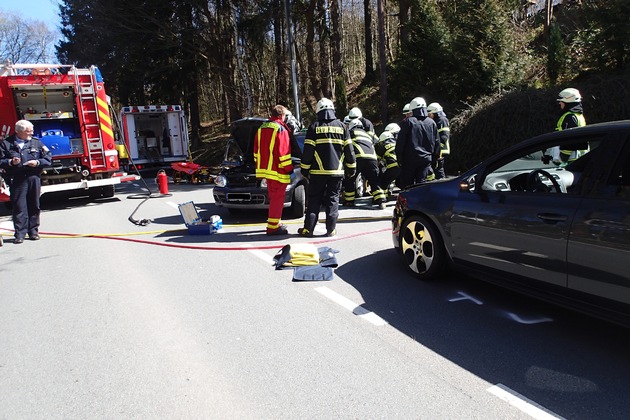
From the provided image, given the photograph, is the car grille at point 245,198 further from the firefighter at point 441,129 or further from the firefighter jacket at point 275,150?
the firefighter at point 441,129

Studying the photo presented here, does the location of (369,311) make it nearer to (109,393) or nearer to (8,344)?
(109,393)

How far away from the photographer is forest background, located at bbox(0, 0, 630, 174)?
13320mm

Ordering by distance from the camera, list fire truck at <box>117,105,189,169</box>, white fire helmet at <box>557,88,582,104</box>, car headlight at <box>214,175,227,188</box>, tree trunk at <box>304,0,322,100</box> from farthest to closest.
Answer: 1. tree trunk at <box>304,0,322,100</box>
2. fire truck at <box>117,105,189,169</box>
3. car headlight at <box>214,175,227,188</box>
4. white fire helmet at <box>557,88,582,104</box>

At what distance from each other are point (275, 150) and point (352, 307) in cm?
339

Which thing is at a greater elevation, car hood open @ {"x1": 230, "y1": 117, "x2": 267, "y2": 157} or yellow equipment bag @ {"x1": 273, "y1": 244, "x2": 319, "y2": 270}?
car hood open @ {"x1": 230, "y1": 117, "x2": 267, "y2": 157}

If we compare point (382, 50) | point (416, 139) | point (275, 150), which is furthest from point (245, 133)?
point (382, 50)

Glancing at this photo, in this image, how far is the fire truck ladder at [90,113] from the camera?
1204 cm

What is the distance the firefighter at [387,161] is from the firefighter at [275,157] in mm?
2922

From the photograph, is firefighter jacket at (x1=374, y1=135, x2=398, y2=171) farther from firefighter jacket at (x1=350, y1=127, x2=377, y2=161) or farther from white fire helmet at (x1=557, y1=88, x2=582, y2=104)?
white fire helmet at (x1=557, y1=88, x2=582, y2=104)

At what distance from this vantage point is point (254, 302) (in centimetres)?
486

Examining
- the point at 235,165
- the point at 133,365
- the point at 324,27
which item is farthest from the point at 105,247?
the point at 324,27

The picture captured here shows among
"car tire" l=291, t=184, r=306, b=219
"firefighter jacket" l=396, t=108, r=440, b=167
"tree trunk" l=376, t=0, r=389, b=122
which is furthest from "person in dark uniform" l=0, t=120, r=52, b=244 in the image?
"tree trunk" l=376, t=0, r=389, b=122

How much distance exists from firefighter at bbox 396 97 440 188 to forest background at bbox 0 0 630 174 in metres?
6.46

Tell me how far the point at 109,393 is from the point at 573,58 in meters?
16.8
